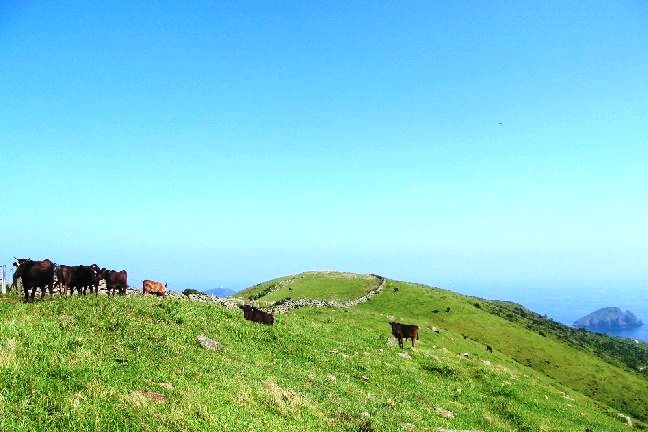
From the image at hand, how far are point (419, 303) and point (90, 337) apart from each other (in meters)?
62.4

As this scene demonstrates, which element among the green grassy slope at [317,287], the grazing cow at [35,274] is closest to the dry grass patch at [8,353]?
the grazing cow at [35,274]

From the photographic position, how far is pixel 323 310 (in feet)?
185

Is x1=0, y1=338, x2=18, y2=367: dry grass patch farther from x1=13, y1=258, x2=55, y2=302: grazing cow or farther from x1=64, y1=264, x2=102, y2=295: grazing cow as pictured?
x1=64, y1=264, x2=102, y2=295: grazing cow

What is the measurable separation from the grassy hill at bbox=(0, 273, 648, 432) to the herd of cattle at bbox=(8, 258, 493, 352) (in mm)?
1354

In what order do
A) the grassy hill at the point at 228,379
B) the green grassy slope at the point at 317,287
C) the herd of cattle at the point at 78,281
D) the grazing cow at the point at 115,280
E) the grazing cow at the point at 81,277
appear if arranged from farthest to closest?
the green grassy slope at the point at 317,287 < the grazing cow at the point at 115,280 < the grazing cow at the point at 81,277 < the herd of cattle at the point at 78,281 < the grassy hill at the point at 228,379

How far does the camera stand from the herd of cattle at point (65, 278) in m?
26.7

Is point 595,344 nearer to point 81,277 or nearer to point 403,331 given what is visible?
point 403,331

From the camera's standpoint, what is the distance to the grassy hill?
12.3m

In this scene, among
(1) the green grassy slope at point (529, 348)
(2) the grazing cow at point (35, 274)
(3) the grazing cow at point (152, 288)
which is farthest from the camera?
(1) the green grassy slope at point (529, 348)

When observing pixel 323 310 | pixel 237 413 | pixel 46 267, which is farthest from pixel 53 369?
pixel 323 310

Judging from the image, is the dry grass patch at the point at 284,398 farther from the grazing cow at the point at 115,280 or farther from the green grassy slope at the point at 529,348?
the green grassy slope at the point at 529,348

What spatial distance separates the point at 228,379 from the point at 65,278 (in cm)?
1852

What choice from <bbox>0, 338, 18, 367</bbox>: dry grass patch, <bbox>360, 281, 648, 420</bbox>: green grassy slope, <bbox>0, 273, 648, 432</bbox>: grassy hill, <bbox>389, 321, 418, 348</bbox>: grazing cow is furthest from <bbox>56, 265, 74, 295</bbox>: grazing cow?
<bbox>360, 281, 648, 420</bbox>: green grassy slope

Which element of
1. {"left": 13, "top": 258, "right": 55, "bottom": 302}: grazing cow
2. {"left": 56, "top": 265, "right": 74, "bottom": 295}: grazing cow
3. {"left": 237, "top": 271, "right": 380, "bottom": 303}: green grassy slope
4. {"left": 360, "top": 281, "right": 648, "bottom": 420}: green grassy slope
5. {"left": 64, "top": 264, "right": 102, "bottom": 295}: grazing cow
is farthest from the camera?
{"left": 237, "top": 271, "right": 380, "bottom": 303}: green grassy slope
